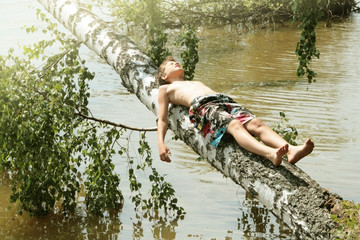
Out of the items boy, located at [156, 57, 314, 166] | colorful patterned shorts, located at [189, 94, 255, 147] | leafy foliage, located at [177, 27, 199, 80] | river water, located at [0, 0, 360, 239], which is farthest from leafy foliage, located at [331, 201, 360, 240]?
leafy foliage, located at [177, 27, 199, 80]

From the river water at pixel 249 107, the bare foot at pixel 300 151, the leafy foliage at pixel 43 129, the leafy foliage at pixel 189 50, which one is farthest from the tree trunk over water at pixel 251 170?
the river water at pixel 249 107

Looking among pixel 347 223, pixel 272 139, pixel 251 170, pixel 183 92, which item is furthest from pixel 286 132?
pixel 347 223

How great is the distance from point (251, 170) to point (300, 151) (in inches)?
20.6

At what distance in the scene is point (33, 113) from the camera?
228 inches

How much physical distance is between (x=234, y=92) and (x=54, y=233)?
7.26 metres

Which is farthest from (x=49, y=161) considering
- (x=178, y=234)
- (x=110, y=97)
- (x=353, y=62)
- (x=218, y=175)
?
(x=353, y=62)

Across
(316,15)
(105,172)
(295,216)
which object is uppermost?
(316,15)

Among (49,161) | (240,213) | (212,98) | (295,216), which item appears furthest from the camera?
(240,213)

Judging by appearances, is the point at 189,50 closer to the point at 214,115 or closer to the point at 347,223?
the point at 214,115

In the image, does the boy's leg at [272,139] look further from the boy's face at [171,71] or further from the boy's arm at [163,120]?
the boy's face at [171,71]

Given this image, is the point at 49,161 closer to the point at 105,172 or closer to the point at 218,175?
the point at 105,172

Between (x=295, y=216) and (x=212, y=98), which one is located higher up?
(x=212, y=98)

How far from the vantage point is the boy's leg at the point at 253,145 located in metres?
4.05

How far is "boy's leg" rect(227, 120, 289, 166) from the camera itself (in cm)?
405
